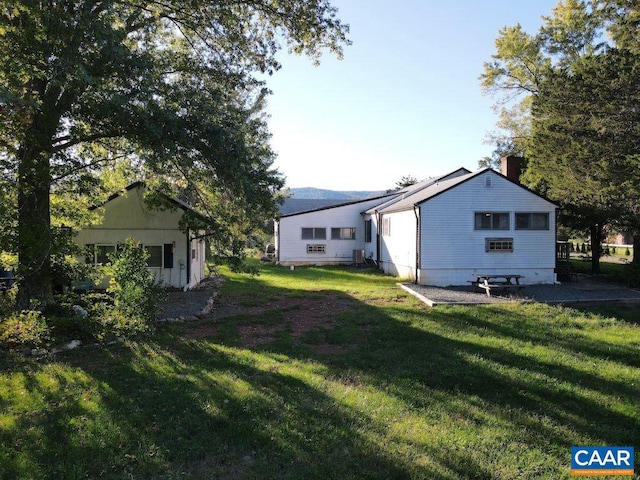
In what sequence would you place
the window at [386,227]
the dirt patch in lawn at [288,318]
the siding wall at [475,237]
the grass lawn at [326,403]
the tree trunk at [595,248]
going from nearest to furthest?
the grass lawn at [326,403] → the dirt patch in lawn at [288,318] → the siding wall at [475,237] → the tree trunk at [595,248] → the window at [386,227]

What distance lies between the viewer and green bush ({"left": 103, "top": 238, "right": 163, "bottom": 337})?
8.03 m

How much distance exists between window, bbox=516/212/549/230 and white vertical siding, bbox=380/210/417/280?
4.50 m

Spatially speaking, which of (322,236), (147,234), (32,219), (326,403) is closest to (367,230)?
(322,236)

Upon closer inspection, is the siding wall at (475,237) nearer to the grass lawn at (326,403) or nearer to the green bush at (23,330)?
the grass lawn at (326,403)

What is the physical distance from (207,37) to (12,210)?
685cm

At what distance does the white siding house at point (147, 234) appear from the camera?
50.3 ft

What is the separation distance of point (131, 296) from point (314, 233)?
19.2 m

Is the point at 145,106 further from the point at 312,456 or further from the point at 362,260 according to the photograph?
the point at 362,260

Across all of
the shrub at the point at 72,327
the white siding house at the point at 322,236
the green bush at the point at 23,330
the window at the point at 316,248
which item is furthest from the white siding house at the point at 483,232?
the green bush at the point at 23,330

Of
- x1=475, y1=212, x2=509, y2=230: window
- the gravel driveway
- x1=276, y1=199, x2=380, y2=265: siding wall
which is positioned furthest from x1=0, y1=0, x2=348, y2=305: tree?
x1=276, y1=199, x2=380, y2=265: siding wall

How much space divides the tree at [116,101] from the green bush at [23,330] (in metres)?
0.99

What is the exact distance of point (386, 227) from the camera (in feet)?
72.7

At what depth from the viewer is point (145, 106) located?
25.7ft

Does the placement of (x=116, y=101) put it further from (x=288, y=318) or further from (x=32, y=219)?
(x=288, y=318)
